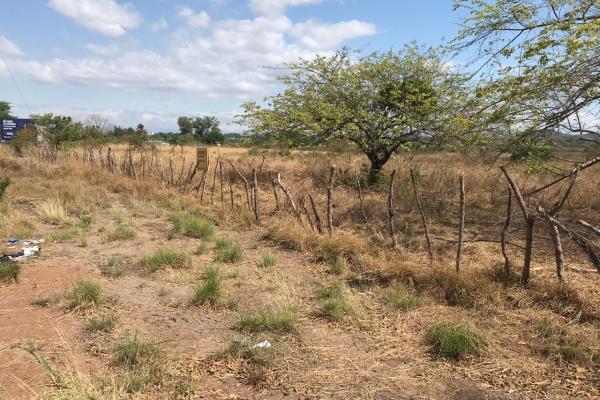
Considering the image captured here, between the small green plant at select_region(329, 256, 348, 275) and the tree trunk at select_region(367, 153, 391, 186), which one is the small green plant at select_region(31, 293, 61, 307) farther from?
the tree trunk at select_region(367, 153, 391, 186)

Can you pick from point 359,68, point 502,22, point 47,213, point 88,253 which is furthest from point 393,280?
point 359,68

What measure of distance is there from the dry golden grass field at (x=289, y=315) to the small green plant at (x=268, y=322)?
1 centimetres

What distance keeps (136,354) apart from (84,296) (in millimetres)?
1780

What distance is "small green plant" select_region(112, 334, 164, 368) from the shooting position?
4160 mm

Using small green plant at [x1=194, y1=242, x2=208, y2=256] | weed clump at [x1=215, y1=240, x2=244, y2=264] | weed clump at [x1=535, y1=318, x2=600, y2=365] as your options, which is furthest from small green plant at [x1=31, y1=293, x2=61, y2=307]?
weed clump at [x1=535, y1=318, x2=600, y2=365]

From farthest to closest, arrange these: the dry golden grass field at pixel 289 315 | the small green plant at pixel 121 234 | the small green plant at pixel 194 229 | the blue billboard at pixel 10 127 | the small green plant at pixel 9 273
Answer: the blue billboard at pixel 10 127 < the small green plant at pixel 194 229 < the small green plant at pixel 121 234 < the small green plant at pixel 9 273 < the dry golden grass field at pixel 289 315

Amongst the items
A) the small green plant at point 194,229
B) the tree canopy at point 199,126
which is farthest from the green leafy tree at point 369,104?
the tree canopy at point 199,126

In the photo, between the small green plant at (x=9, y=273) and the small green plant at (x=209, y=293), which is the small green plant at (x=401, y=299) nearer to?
the small green plant at (x=209, y=293)

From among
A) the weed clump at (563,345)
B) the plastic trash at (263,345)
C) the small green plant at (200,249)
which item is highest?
the weed clump at (563,345)

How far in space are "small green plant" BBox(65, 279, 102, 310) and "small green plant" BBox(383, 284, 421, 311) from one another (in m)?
3.47

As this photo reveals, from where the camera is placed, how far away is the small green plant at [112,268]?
6.92m

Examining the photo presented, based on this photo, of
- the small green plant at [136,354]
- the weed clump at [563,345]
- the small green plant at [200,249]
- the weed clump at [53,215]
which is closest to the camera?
the small green plant at [136,354]

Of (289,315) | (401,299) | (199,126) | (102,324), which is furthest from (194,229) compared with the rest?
(199,126)

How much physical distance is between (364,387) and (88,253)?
6.05 m
